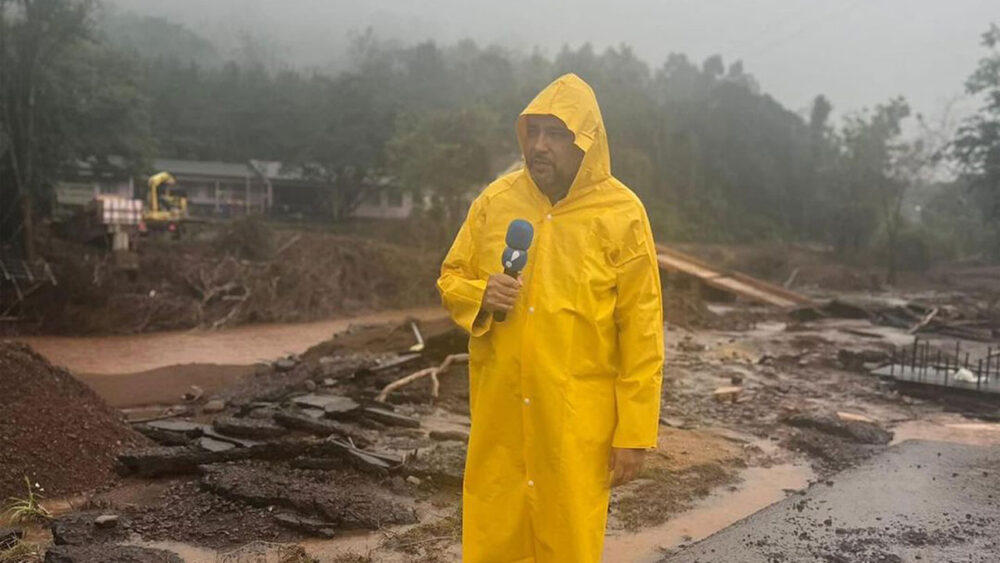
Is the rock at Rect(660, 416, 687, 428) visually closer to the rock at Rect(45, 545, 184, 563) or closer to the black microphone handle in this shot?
the rock at Rect(45, 545, 184, 563)

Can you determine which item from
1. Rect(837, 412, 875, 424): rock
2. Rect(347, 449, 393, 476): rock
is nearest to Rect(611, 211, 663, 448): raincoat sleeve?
Rect(347, 449, 393, 476): rock

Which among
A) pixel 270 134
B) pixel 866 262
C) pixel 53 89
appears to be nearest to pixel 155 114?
pixel 270 134

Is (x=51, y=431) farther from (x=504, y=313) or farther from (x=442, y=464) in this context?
(x=504, y=313)

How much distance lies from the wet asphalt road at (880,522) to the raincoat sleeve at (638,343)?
7.23 ft

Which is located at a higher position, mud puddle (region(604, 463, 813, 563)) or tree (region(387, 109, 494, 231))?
tree (region(387, 109, 494, 231))

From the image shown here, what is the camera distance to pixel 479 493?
2.67m

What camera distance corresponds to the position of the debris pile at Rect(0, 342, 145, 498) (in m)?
5.47

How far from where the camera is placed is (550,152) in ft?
8.86

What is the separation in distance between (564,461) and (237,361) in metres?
13.9

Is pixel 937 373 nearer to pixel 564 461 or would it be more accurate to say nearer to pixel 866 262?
pixel 564 461

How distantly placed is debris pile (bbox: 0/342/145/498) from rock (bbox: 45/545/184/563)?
1494 millimetres

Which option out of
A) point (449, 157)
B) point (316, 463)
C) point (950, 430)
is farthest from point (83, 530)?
point (449, 157)

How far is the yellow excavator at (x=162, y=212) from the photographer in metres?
26.5

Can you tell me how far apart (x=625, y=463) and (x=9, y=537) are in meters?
3.53
